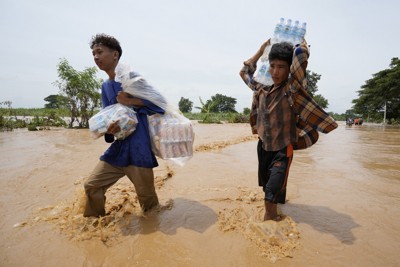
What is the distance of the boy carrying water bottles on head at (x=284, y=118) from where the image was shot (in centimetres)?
220

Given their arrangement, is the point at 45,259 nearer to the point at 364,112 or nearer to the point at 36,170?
the point at 36,170

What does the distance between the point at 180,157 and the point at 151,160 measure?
26 cm

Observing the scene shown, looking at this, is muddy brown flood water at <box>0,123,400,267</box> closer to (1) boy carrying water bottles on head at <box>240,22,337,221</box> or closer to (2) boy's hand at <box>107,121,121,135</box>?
(1) boy carrying water bottles on head at <box>240,22,337,221</box>

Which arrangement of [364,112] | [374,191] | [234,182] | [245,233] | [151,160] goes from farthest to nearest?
[364,112]
[234,182]
[374,191]
[151,160]
[245,233]

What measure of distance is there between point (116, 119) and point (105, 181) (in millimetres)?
601

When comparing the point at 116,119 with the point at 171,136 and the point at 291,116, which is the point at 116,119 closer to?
the point at 171,136

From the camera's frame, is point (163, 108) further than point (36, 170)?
No

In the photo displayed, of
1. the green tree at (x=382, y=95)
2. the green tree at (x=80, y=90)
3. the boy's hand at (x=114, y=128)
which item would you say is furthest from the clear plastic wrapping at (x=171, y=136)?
the green tree at (x=382, y=95)

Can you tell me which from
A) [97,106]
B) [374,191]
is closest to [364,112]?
[97,106]

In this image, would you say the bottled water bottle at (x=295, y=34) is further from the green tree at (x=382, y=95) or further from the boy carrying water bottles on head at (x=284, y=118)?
the green tree at (x=382, y=95)

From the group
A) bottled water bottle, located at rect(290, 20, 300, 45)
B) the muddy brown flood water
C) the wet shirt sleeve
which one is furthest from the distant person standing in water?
bottled water bottle, located at rect(290, 20, 300, 45)

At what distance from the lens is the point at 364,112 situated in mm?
32938

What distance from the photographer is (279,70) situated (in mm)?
2275

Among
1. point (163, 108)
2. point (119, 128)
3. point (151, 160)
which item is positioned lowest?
point (151, 160)
